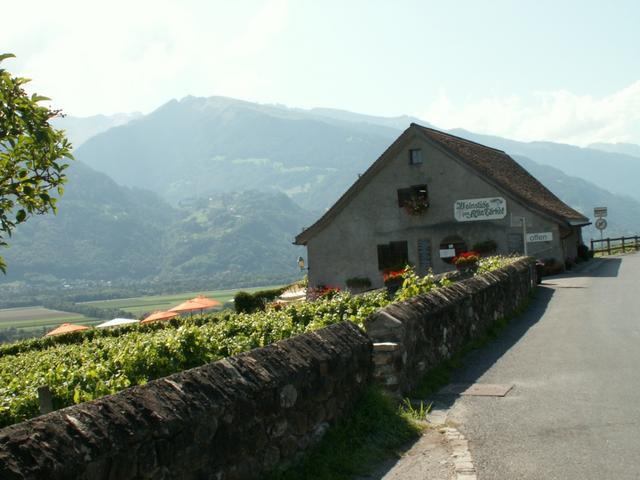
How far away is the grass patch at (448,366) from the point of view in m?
9.66

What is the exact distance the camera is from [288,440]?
6316mm

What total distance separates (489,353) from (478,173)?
2794 cm

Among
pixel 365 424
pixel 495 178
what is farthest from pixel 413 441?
pixel 495 178

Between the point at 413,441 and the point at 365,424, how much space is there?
48cm

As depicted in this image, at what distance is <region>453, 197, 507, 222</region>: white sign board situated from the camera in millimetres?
39031

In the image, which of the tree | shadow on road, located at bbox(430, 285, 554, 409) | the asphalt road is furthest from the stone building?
the tree

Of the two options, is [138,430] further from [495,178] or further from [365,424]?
[495,178]

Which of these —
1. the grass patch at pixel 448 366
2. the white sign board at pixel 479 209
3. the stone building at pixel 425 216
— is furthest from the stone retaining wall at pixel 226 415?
the white sign board at pixel 479 209

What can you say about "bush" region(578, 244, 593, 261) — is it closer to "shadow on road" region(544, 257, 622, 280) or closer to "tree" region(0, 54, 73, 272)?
"shadow on road" region(544, 257, 622, 280)

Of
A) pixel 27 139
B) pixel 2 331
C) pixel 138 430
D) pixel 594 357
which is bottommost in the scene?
pixel 2 331

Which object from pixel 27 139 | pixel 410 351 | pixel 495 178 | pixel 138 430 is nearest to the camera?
pixel 138 430

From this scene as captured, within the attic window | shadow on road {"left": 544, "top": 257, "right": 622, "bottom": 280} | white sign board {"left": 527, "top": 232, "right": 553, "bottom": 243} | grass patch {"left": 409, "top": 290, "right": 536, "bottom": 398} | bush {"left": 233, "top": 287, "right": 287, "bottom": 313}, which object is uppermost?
the attic window

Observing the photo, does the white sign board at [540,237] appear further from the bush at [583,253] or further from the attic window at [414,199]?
the bush at [583,253]

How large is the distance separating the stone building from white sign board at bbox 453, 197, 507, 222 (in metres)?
0.05
